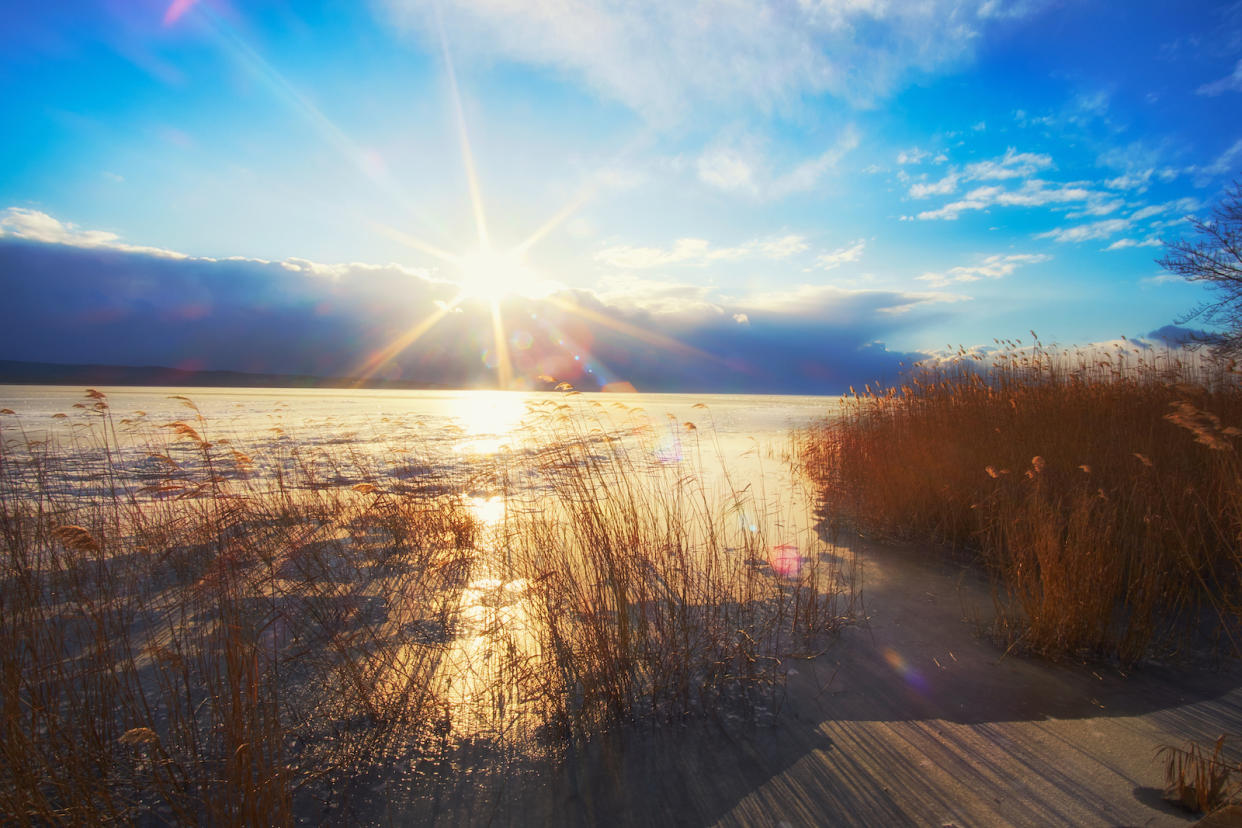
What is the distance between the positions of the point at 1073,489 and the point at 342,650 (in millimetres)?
4843

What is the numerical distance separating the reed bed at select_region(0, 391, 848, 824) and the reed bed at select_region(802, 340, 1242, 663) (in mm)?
1199

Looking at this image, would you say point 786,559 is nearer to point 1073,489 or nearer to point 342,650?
point 1073,489

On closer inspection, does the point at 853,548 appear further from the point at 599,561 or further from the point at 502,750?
the point at 502,750

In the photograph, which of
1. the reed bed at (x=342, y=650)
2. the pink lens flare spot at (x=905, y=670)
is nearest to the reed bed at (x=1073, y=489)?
the pink lens flare spot at (x=905, y=670)

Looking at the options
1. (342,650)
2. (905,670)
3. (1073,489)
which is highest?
(1073,489)

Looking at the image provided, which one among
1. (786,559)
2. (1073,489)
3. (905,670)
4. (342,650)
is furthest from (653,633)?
(1073,489)

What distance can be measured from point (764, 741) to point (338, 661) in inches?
77.6

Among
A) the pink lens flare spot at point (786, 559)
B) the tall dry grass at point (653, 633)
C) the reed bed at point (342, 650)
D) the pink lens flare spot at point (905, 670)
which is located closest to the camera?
the reed bed at point (342, 650)

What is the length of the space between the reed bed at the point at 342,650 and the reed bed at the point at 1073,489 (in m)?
1.20

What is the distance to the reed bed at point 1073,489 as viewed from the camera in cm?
300

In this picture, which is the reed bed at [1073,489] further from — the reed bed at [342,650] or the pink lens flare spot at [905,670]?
the reed bed at [342,650]

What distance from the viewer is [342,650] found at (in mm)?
2348

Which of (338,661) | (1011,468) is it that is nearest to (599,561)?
(338,661)

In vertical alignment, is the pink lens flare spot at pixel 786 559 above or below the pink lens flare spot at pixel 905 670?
above
